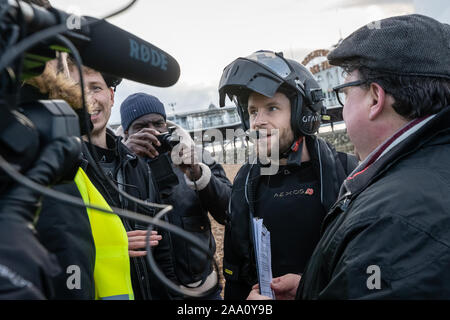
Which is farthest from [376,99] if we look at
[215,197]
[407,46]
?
[215,197]

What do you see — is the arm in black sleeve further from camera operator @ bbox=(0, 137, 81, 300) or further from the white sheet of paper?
camera operator @ bbox=(0, 137, 81, 300)

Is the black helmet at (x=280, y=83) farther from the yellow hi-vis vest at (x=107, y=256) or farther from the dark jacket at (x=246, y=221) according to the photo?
the yellow hi-vis vest at (x=107, y=256)

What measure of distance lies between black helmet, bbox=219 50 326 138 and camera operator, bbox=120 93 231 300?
76 cm

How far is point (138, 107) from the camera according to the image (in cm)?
349

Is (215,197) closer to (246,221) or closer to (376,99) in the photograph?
(246,221)

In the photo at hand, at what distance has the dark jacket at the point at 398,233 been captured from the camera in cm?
111

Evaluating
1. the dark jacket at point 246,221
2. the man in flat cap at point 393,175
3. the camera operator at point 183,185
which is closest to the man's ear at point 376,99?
the man in flat cap at point 393,175

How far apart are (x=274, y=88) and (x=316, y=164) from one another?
25.7 inches

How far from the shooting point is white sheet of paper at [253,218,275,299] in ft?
6.84

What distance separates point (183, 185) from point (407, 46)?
231cm

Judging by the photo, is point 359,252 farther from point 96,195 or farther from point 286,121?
point 286,121

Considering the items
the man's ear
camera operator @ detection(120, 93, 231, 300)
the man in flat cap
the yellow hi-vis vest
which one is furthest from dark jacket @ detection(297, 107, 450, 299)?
camera operator @ detection(120, 93, 231, 300)
